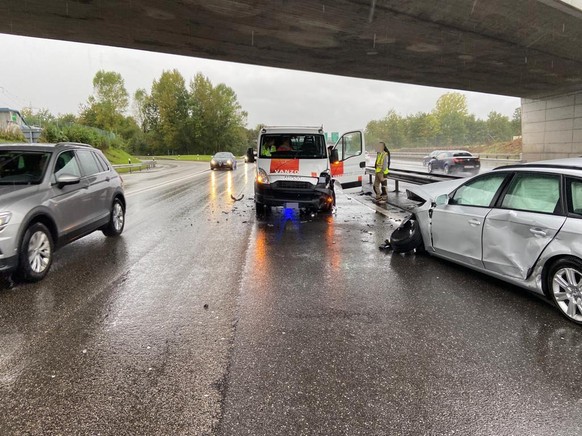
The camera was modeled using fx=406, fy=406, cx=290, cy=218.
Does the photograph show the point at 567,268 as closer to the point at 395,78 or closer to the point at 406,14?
the point at 406,14

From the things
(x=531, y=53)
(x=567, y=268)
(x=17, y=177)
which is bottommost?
(x=567, y=268)

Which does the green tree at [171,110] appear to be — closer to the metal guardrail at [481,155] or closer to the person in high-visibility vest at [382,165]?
the metal guardrail at [481,155]

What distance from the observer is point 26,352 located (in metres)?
3.50

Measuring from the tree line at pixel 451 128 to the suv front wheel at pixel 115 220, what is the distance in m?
40.1

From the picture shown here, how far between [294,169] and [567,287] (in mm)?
6923

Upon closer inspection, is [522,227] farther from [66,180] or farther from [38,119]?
[38,119]

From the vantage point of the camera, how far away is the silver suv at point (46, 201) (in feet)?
16.4

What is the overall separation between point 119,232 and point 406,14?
11.9 m

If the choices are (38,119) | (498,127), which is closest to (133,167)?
(38,119)

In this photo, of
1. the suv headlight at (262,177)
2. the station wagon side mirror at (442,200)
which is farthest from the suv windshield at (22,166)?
the station wagon side mirror at (442,200)

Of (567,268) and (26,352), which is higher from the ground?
(567,268)

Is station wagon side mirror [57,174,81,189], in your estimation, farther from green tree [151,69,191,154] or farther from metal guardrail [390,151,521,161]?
green tree [151,69,191,154]

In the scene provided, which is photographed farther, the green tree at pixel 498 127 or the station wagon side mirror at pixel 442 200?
the green tree at pixel 498 127

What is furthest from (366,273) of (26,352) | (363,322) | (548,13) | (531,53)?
(531,53)
